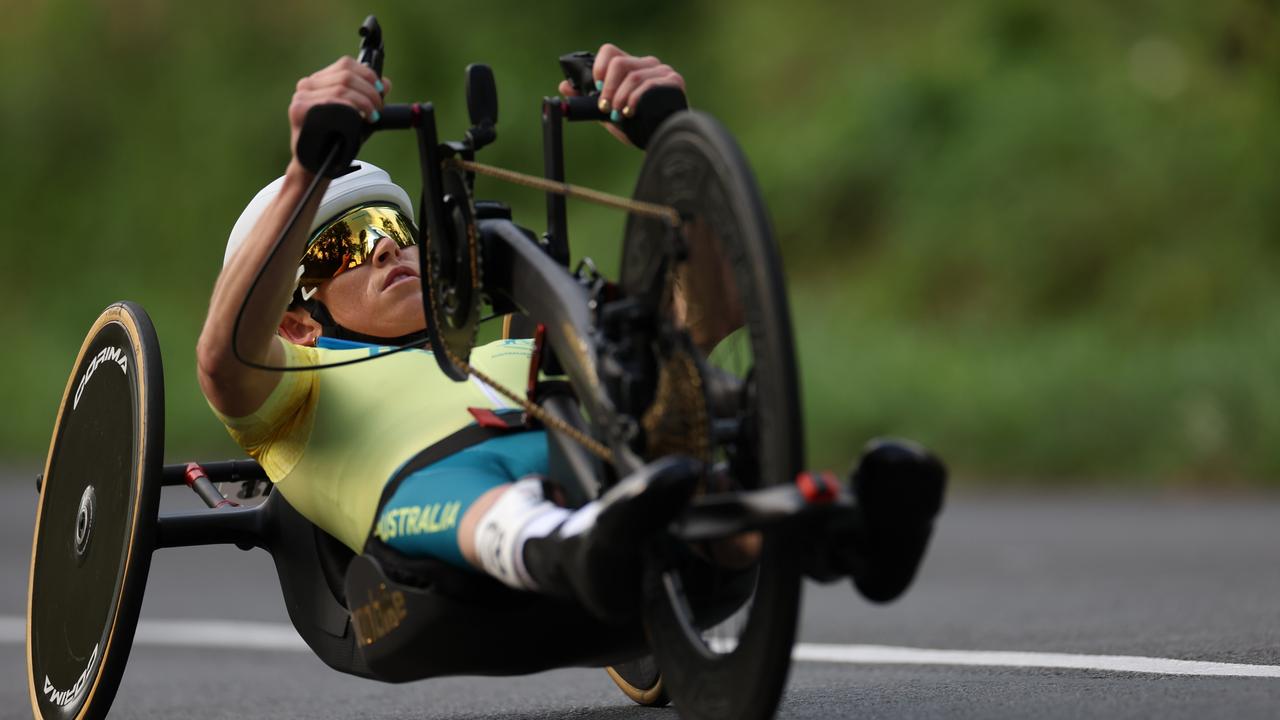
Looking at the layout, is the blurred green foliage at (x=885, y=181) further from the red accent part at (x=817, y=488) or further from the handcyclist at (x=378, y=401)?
the red accent part at (x=817, y=488)

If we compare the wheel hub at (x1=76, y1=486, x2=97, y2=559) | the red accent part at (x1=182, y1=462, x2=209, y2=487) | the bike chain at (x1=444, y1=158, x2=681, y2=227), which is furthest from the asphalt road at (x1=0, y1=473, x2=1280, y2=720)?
the bike chain at (x1=444, y1=158, x2=681, y2=227)

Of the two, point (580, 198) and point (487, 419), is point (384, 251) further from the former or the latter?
point (580, 198)

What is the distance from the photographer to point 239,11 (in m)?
29.0

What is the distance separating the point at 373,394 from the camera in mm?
3943

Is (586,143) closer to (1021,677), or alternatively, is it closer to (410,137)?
(410,137)

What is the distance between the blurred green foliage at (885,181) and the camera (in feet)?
50.4

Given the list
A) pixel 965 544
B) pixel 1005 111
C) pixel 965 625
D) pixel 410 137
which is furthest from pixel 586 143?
pixel 965 625

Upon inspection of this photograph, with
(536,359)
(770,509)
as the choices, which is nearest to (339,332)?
(536,359)

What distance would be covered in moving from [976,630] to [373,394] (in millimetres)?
3289

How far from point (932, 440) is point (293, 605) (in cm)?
1107

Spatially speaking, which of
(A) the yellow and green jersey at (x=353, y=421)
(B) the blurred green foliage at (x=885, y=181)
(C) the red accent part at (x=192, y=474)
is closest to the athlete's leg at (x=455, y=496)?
(A) the yellow and green jersey at (x=353, y=421)

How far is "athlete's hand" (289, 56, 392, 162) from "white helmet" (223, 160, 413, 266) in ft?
1.75

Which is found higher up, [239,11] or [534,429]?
[534,429]

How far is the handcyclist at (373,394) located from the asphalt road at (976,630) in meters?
0.99
